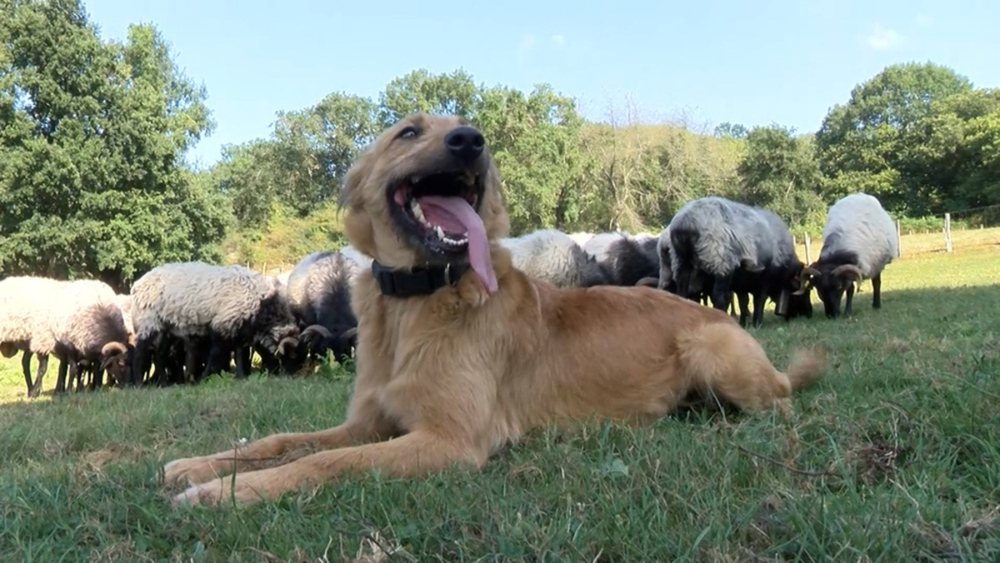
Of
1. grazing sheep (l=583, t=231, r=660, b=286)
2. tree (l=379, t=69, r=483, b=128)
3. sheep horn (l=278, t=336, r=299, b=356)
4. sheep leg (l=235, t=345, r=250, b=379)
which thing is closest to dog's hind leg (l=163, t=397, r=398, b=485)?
sheep horn (l=278, t=336, r=299, b=356)

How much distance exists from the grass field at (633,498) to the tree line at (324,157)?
2826 centimetres

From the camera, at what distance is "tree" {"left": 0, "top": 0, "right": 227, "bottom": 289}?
27.9m

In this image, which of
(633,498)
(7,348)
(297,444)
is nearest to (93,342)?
(7,348)

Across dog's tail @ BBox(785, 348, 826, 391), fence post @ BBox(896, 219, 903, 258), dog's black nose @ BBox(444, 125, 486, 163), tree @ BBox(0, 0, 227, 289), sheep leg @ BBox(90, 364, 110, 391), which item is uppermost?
tree @ BBox(0, 0, 227, 289)

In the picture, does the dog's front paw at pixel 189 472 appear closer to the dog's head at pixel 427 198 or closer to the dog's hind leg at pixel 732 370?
the dog's head at pixel 427 198

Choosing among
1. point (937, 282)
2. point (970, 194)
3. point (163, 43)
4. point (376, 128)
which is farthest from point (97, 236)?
point (970, 194)

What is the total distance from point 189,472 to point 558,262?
11.1 metres

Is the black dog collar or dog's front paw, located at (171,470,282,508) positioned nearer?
dog's front paw, located at (171,470,282,508)

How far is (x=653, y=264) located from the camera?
1485 centimetres

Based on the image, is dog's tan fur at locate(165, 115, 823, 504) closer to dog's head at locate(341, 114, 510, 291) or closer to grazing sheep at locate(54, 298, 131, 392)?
dog's head at locate(341, 114, 510, 291)

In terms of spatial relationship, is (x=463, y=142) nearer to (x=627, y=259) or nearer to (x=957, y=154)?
(x=627, y=259)

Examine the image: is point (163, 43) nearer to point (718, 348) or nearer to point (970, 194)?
point (718, 348)

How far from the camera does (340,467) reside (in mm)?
2865

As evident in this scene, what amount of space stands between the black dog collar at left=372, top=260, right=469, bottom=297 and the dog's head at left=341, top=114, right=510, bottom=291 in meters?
0.04
